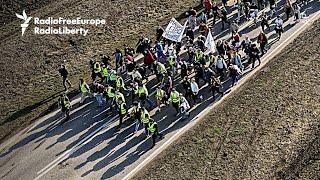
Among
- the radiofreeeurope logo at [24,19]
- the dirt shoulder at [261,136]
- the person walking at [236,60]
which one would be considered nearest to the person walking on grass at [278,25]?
the dirt shoulder at [261,136]

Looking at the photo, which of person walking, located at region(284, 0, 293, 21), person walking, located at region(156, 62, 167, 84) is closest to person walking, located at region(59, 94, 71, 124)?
person walking, located at region(156, 62, 167, 84)

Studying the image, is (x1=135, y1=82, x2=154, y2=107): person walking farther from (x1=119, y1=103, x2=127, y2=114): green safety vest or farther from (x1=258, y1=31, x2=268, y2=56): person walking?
(x1=258, y1=31, x2=268, y2=56): person walking

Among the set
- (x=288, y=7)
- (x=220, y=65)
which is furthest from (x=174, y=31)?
(x=288, y=7)

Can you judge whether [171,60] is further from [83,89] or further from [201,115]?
[83,89]

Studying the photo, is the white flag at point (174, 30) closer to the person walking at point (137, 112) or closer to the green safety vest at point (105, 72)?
the green safety vest at point (105, 72)

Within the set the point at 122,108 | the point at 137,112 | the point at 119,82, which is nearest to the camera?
the point at 137,112

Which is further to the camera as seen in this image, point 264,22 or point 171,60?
point 264,22

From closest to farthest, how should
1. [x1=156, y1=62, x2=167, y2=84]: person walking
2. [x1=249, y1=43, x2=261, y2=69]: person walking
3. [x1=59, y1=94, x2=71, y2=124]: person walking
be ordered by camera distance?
[x1=59, y1=94, x2=71, y2=124]: person walking, [x1=249, y1=43, x2=261, y2=69]: person walking, [x1=156, y1=62, x2=167, y2=84]: person walking
